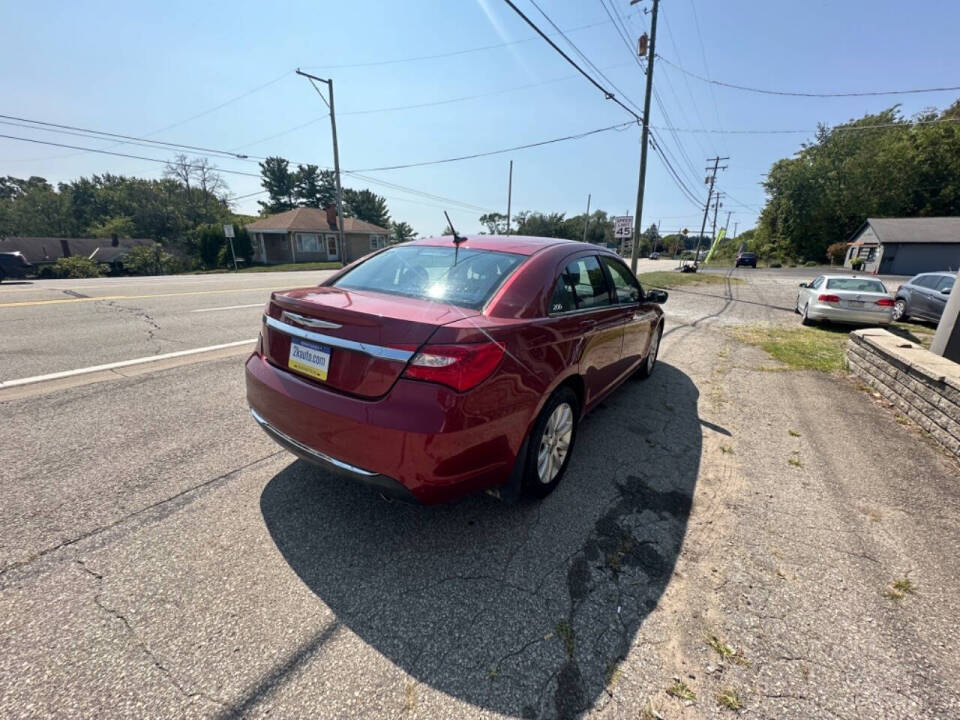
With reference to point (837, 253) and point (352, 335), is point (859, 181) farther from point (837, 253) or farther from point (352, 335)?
point (352, 335)

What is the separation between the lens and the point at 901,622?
1900 millimetres

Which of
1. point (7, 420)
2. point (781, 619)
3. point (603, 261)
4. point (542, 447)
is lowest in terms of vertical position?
point (781, 619)

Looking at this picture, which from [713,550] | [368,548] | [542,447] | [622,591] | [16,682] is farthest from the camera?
[542,447]

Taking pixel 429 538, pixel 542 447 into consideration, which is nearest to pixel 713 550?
pixel 542 447

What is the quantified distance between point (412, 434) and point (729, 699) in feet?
5.27

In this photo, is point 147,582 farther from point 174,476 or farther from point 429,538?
point 429,538

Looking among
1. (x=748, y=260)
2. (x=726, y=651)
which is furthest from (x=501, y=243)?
(x=748, y=260)

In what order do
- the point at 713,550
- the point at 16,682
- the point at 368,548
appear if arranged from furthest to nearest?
the point at 713,550, the point at 368,548, the point at 16,682

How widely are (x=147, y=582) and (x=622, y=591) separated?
225 centimetres

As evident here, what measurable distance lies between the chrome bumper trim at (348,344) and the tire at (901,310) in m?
14.2

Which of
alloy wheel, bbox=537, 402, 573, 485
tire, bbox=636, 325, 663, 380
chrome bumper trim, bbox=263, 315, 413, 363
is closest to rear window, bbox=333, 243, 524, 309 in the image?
chrome bumper trim, bbox=263, 315, 413, 363

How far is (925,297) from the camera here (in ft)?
32.8

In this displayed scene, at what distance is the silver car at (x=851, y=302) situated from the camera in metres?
8.92

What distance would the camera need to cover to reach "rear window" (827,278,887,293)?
30.4 ft
